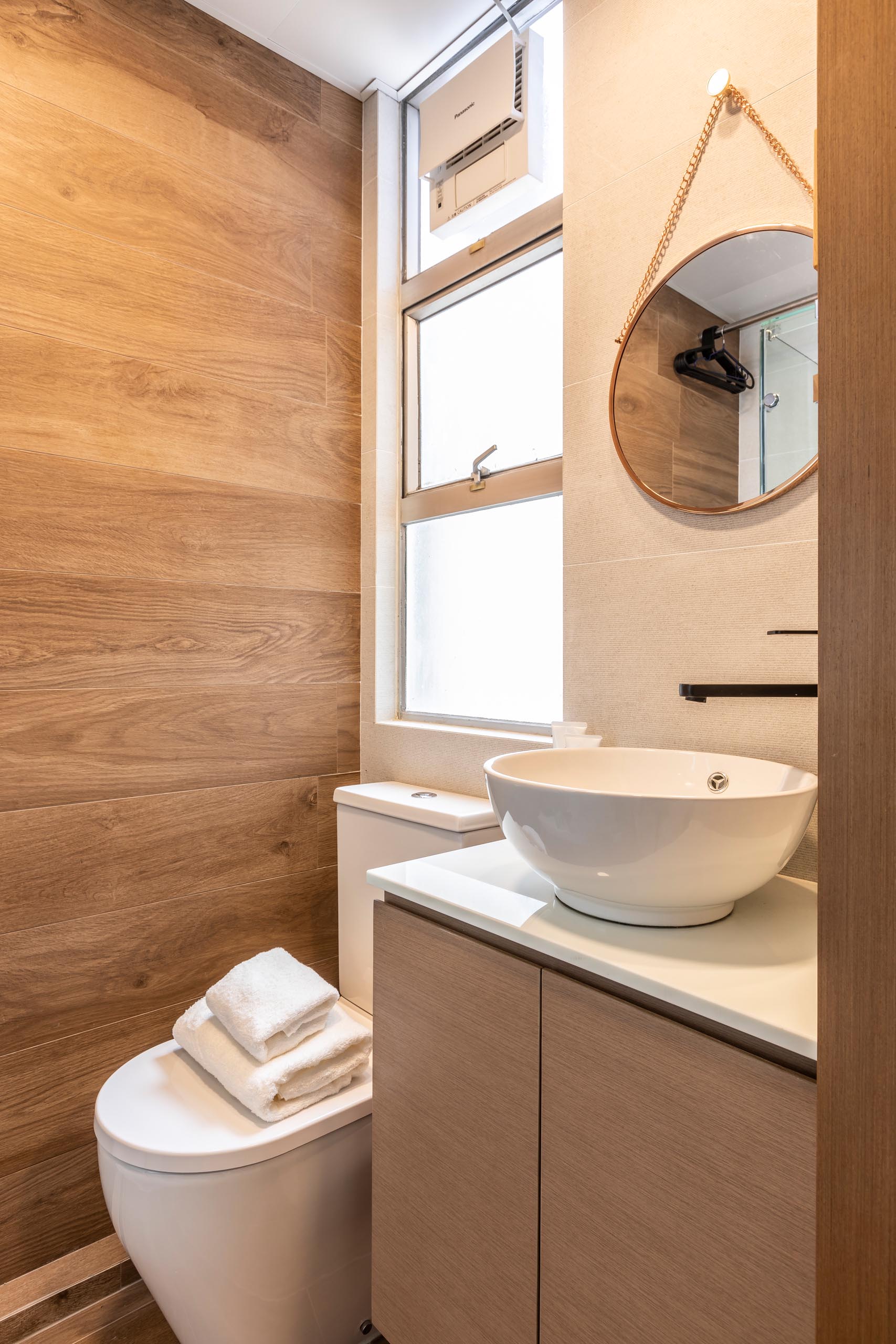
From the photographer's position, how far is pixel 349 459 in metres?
1.89

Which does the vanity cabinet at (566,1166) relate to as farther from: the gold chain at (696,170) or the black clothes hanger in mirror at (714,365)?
the gold chain at (696,170)

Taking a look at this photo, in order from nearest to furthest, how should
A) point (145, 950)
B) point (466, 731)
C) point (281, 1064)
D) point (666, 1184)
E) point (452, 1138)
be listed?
point (666, 1184) < point (452, 1138) < point (281, 1064) < point (145, 950) < point (466, 731)

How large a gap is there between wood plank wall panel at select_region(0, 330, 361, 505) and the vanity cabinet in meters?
1.06

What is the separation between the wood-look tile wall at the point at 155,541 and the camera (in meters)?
1.40

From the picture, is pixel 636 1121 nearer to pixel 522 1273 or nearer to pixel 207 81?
pixel 522 1273

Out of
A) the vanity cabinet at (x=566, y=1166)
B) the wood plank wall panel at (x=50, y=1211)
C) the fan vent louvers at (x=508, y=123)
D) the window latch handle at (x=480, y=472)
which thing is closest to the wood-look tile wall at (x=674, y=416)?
the window latch handle at (x=480, y=472)

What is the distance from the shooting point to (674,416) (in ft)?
4.01

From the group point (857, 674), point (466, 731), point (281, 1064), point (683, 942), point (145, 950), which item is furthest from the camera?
point (466, 731)

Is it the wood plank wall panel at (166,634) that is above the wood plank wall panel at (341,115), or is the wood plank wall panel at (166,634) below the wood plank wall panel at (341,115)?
below

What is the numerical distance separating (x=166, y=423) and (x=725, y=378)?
108 centimetres

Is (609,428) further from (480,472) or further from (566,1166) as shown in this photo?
(566,1166)

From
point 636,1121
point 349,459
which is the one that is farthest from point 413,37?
point 636,1121

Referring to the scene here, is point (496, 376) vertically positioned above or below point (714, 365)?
above

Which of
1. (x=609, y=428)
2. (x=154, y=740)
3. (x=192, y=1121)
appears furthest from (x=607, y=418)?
(x=192, y=1121)
